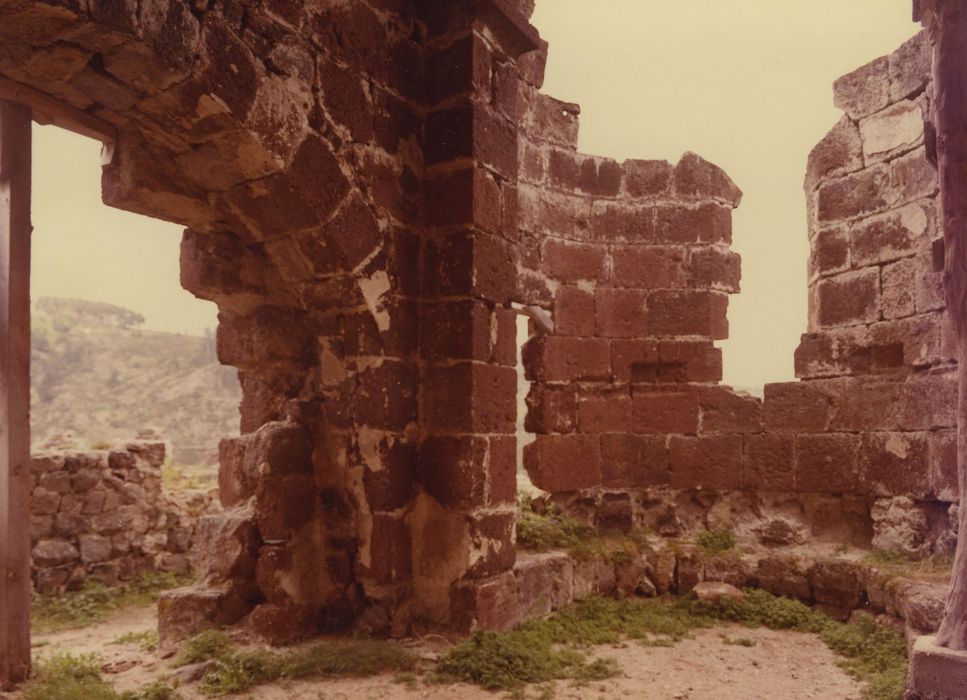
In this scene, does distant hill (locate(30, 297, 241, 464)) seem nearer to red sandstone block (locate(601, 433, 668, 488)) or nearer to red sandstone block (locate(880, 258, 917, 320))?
red sandstone block (locate(601, 433, 668, 488))

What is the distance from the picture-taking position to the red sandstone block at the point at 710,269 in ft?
22.2

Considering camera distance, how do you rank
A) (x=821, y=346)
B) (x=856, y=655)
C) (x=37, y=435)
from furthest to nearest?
(x=37, y=435), (x=821, y=346), (x=856, y=655)

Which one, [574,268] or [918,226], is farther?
[574,268]

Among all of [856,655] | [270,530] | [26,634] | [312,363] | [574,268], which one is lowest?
[856,655]

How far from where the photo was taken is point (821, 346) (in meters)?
6.23

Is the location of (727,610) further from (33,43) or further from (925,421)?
(33,43)

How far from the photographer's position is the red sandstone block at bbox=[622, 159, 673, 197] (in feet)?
22.6

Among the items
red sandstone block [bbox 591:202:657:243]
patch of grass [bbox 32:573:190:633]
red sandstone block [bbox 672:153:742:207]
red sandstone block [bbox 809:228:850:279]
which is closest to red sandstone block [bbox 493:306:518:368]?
red sandstone block [bbox 591:202:657:243]

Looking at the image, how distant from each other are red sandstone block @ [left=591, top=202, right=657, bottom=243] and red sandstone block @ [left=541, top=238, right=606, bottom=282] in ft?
0.62

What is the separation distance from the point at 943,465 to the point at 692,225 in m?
2.86

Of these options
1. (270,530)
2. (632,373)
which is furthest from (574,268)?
(270,530)

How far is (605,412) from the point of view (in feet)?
21.8

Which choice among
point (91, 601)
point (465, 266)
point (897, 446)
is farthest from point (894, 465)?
point (91, 601)

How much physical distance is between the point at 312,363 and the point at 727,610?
3.49 metres
